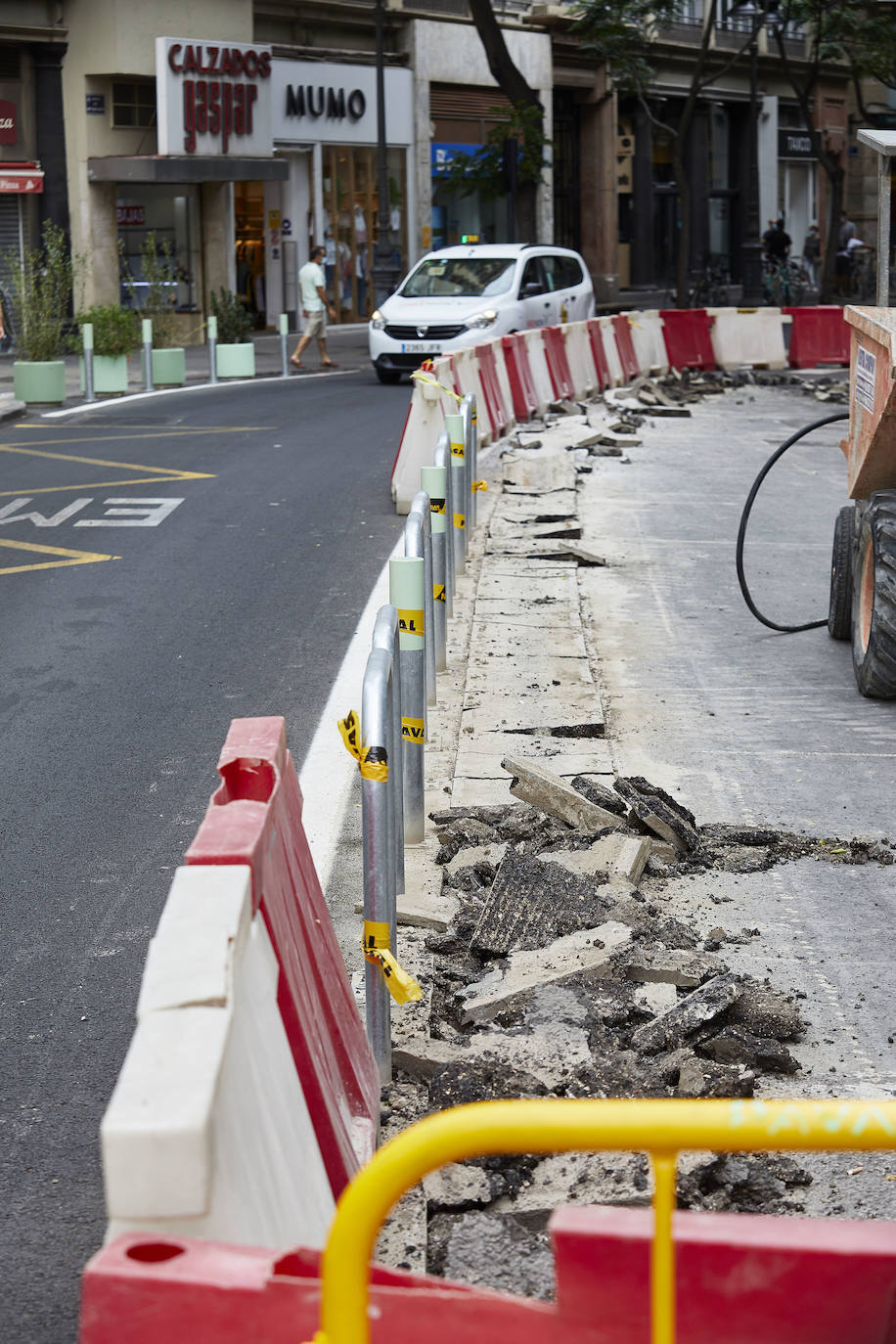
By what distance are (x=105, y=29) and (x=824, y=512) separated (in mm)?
21732

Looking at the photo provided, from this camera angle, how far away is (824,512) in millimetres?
13711

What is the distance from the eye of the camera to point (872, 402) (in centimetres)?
813

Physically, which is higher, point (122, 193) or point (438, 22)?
point (438, 22)

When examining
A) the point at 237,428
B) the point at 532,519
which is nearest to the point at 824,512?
the point at 532,519

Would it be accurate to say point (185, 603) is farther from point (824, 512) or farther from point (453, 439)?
point (824, 512)

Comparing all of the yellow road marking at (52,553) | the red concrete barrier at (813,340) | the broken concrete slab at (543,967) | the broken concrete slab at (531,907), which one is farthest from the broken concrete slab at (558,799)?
the red concrete barrier at (813,340)

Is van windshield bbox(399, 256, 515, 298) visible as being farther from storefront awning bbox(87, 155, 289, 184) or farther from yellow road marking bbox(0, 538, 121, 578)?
yellow road marking bbox(0, 538, 121, 578)

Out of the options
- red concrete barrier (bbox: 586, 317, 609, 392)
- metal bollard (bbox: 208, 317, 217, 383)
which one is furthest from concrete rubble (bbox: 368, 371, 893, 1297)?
metal bollard (bbox: 208, 317, 217, 383)

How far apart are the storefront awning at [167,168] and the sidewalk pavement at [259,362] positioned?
9.76 feet

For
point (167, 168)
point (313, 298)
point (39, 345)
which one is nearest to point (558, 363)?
point (39, 345)

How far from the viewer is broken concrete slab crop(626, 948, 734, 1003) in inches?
186

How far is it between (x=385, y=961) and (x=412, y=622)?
2.24 m

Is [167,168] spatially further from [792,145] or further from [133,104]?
[792,145]

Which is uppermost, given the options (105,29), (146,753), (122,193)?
(105,29)
